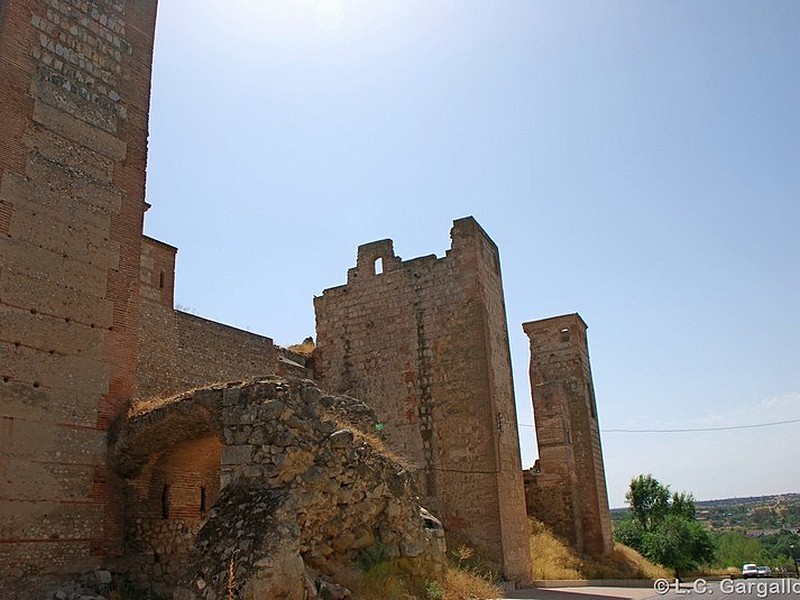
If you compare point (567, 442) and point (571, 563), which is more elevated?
point (567, 442)

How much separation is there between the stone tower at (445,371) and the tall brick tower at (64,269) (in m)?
7.46

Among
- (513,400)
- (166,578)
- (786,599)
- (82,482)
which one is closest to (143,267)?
(82,482)

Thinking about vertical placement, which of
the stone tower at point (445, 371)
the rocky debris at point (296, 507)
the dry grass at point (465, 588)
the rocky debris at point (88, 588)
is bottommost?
the dry grass at point (465, 588)

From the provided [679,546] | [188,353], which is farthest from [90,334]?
[679,546]

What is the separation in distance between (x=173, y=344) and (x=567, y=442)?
1361cm

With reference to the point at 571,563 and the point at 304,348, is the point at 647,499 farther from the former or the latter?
the point at 304,348

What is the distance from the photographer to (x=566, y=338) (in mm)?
24531

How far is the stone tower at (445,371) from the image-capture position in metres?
15.5

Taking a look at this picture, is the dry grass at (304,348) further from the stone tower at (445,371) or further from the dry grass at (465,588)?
the dry grass at (465,588)

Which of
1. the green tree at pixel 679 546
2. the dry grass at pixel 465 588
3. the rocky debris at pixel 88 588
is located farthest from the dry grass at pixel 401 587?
the green tree at pixel 679 546

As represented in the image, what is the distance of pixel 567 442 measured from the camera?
22.8 metres

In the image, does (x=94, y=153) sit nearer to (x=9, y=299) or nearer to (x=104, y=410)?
(x=9, y=299)

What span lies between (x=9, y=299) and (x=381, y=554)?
6.03 meters

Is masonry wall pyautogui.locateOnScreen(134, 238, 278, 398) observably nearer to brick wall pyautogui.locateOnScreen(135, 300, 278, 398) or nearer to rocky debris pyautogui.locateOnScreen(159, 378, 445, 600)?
brick wall pyautogui.locateOnScreen(135, 300, 278, 398)
